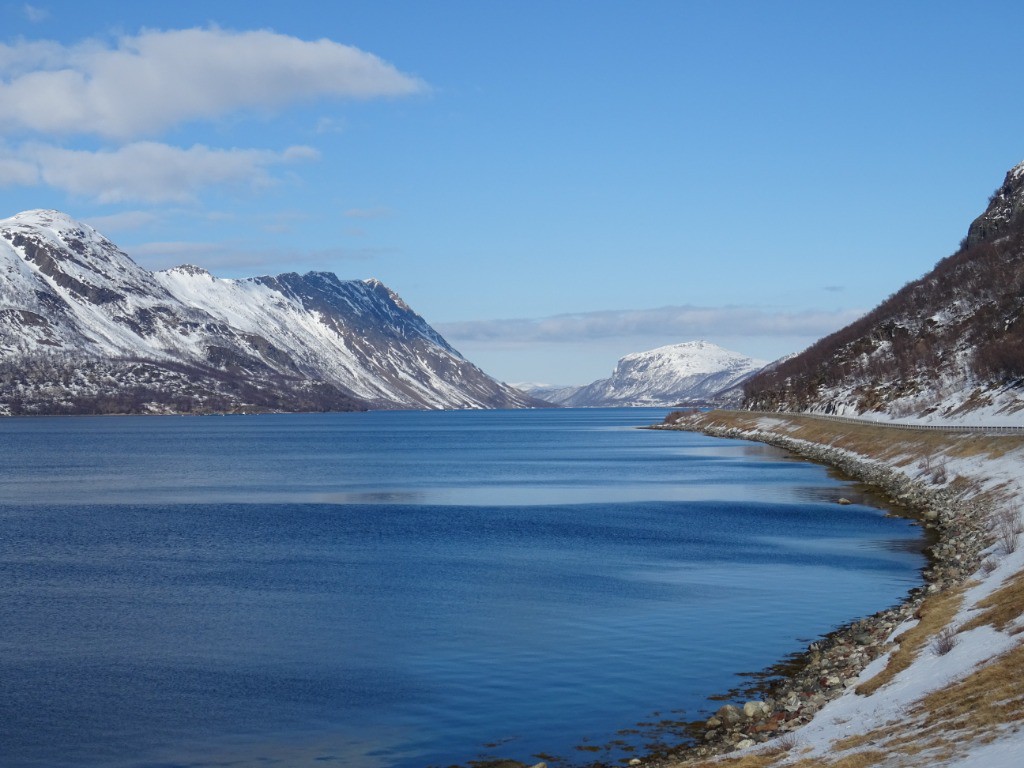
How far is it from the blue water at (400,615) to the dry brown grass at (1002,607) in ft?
20.3

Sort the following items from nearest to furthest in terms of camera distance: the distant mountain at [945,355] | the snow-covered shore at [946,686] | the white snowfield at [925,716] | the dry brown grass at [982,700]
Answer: the white snowfield at [925,716] < the snow-covered shore at [946,686] < the dry brown grass at [982,700] < the distant mountain at [945,355]

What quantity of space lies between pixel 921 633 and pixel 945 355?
12711cm

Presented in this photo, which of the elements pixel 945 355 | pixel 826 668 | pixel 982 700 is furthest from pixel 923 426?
pixel 982 700

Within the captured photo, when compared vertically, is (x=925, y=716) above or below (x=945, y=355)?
below

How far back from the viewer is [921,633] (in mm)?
30562

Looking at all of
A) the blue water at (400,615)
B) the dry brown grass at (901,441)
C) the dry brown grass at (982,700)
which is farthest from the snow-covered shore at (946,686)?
the dry brown grass at (901,441)

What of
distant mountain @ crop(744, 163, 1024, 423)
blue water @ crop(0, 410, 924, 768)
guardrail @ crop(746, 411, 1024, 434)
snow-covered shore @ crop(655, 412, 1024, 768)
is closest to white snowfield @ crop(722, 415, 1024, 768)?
snow-covered shore @ crop(655, 412, 1024, 768)

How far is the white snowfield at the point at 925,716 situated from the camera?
18109 millimetres

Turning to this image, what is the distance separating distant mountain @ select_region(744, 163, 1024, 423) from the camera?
403 feet

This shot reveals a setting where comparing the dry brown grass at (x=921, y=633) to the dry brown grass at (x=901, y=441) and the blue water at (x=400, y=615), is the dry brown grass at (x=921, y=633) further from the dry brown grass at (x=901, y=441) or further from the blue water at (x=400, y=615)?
the dry brown grass at (x=901, y=441)

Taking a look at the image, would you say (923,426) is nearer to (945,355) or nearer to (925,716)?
(945,355)

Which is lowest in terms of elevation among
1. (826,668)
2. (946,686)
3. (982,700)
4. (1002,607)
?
(826,668)

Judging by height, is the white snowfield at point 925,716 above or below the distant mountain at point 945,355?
below

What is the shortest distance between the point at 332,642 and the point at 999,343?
115m
